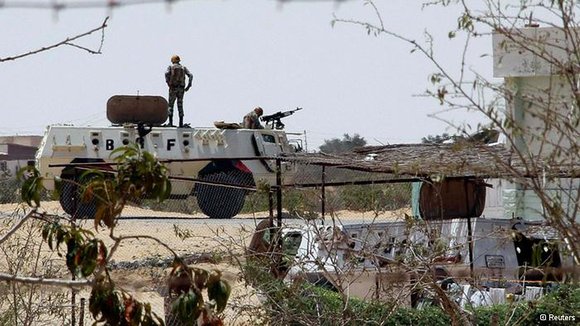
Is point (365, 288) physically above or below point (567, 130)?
below

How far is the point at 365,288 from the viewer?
33.7ft

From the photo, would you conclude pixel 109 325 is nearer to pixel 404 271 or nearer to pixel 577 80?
pixel 577 80

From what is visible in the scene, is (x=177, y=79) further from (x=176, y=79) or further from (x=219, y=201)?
(x=219, y=201)

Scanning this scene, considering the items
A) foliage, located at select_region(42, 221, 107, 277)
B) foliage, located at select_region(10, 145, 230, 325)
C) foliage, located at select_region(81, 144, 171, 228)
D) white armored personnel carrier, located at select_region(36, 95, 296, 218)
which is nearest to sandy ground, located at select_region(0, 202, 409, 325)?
white armored personnel carrier, located at select_region(36, 95, 296, 218)

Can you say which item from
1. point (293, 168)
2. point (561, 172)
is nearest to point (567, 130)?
point (561, 172)

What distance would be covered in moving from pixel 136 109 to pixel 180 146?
1.75 meters

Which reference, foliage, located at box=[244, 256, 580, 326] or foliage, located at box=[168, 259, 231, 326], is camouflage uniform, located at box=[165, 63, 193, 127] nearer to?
foliage, located at box=[244, 256, 580, 326]

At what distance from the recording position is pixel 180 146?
83.1 ft

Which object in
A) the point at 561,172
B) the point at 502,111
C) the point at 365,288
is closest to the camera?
the point at 502,111

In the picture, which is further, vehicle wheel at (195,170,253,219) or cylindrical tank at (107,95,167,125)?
vehicle wheel at (195,170,253,219)

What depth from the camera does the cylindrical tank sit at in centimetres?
2355

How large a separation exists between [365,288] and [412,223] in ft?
5.67
